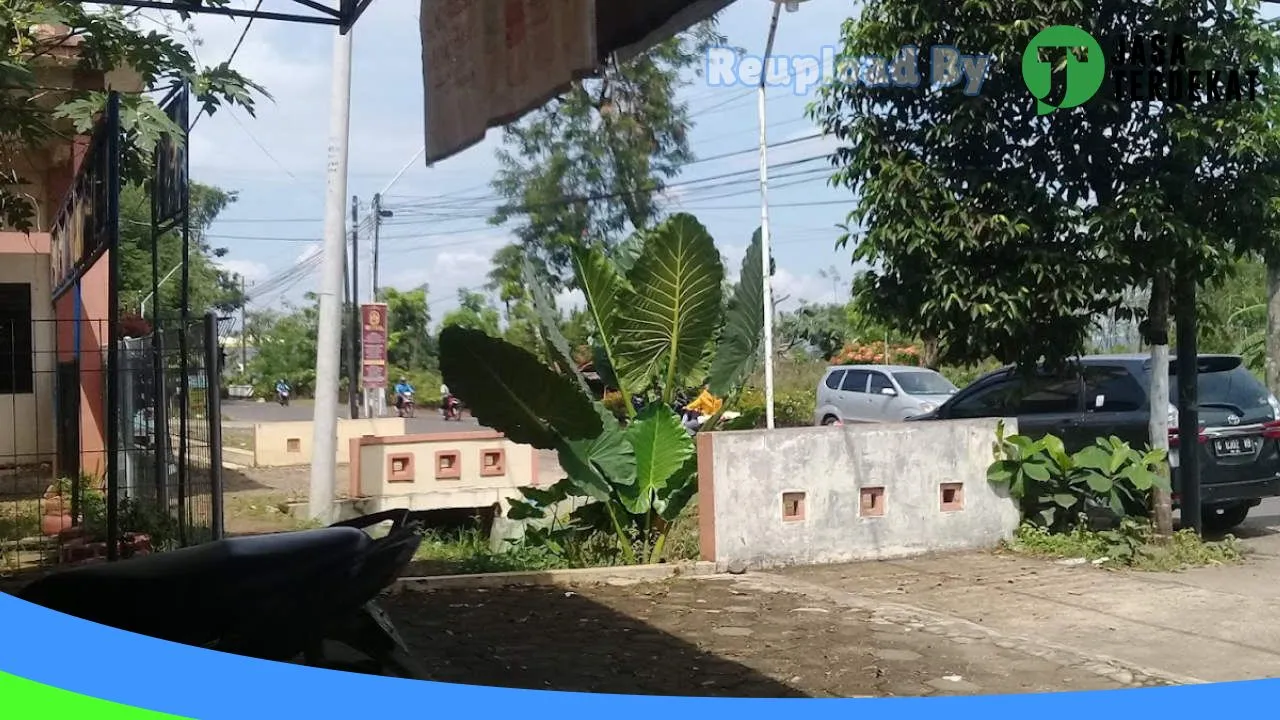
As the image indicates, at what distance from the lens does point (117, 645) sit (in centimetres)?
336

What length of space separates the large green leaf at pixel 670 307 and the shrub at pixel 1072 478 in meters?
2.37

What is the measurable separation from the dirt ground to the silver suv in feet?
41.7

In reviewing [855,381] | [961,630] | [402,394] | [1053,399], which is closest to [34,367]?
[1053,399]

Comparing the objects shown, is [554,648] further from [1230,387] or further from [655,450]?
[1230,387]

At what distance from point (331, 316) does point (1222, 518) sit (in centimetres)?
801

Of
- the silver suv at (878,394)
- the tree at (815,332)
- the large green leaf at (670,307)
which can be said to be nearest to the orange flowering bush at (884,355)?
the tree at (815,332)

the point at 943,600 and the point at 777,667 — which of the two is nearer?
the point at 777,667

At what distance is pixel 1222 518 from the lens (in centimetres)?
1033

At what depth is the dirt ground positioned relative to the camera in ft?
17.8

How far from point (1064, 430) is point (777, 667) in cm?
502

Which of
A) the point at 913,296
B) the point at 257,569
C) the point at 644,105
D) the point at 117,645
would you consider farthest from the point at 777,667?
the point at 644,105

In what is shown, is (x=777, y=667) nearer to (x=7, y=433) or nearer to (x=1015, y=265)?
(x=1015, y=265)

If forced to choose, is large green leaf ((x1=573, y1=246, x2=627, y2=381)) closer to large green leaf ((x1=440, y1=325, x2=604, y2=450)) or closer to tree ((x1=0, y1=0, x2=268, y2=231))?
large green leaf ((x1=440, y1=325, x2=604, y2=450))

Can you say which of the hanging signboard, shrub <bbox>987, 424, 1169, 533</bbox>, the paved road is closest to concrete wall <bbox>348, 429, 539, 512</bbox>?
shrub <bbox>987, 424, 1169, 533</bbox>
